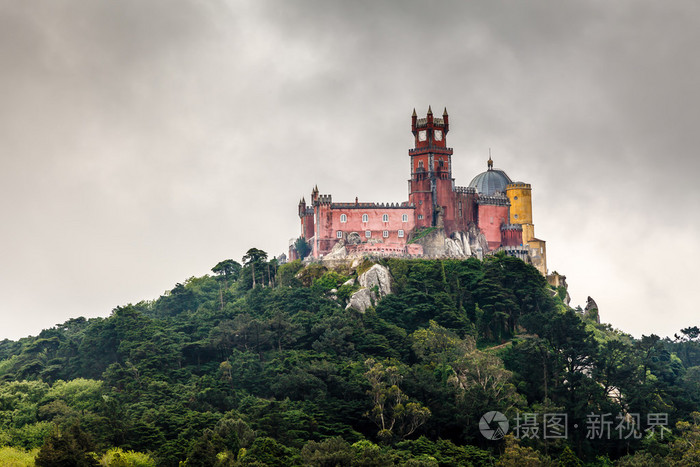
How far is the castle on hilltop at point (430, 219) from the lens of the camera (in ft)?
336

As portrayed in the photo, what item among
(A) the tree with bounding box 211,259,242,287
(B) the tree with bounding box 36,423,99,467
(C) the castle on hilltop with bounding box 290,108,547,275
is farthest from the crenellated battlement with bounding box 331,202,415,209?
(B) the tree with bounding box 36,423,99,467

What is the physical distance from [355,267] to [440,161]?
55.1 feet

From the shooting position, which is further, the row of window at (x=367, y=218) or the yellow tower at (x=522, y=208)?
the yellow tower at (x=522, y=208)

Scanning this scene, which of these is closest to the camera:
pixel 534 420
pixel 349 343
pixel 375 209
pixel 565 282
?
pixel 534 420

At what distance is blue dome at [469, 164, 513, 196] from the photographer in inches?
4390

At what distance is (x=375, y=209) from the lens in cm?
10338

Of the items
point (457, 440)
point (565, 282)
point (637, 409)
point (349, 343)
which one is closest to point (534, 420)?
point (457, 440)

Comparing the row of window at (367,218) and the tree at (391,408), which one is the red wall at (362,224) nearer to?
the row of window at (367,218)

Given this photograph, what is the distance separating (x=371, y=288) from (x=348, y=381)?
17790 mm

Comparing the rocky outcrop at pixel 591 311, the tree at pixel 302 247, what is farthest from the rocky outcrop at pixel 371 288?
the rocky outcrop at pixel 591 311

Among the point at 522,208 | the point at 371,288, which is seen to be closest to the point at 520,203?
the point at 522,208

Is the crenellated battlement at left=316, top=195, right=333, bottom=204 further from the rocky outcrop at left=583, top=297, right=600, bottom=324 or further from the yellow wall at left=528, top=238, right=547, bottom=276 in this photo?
the rocky outcrop at left=583, top=297, right=600, bottom=324

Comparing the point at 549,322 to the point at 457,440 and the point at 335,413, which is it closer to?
the point at 457,440

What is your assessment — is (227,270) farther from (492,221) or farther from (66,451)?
(66,451)
